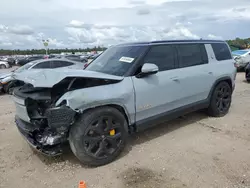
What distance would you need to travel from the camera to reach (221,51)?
5.44 m

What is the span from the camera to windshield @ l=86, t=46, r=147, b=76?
387cm

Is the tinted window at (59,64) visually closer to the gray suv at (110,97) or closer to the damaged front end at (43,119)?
the gray suv at (110,97)

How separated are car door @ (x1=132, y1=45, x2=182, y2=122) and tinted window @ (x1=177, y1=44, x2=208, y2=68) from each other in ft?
0.69

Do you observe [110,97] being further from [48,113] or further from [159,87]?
[159,87]

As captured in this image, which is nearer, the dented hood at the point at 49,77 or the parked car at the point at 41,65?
the dented hood at the point at 49,77

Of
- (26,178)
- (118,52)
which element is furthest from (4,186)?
(118,52)

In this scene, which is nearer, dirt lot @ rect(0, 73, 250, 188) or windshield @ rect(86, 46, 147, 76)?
dirt lot @ rect(0, 73, 250, 188)

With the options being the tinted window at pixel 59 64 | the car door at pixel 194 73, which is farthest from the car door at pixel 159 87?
the tinted window at pixel 59 64

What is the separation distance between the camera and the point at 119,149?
3.57 meters

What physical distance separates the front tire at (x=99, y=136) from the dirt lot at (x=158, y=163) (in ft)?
0.63

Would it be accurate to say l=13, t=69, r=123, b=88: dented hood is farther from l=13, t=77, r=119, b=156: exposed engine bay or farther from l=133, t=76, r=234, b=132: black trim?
l=133, t=76, r=234, b=132: black trim

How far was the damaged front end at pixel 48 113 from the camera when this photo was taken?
3.01 metres

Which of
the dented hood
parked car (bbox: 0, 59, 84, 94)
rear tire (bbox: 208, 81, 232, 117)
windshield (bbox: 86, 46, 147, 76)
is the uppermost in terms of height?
windshield (bbox: 86, 46, 147, 76)

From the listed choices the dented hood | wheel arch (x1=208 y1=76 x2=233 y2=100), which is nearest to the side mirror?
the dented hood
